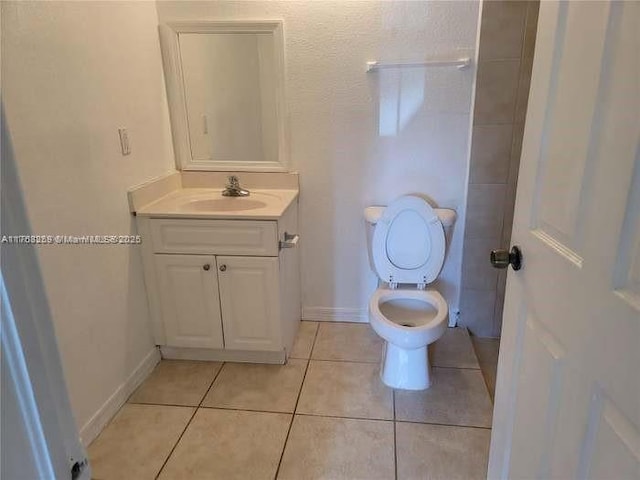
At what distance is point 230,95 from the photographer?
7.45 ft

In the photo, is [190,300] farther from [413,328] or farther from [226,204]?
[413,328]

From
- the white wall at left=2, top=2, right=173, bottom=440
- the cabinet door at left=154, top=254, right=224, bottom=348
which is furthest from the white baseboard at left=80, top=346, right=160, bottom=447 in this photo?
the cabinet door at left=154, top=254, right=224, bottom=348

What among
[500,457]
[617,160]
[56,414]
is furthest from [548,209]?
[56,414]

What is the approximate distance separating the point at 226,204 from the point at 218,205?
0.04 m

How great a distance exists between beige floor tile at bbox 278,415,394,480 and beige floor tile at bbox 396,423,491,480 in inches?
2.1

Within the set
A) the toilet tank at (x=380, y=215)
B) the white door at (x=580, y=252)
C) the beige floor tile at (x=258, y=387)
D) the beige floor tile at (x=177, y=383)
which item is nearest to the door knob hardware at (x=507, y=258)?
the white door at (x=580, y=252)

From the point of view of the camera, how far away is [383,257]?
84.2 inches

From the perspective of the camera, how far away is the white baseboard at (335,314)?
2.60 metres

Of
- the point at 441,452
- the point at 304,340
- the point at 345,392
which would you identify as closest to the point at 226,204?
the point at 304,340

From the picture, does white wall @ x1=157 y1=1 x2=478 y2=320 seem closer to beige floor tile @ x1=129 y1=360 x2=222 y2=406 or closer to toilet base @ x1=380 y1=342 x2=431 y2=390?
toilet base @ x1=380 y1=342 x2=431 y2=390

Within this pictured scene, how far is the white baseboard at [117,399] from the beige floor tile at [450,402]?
122 cm

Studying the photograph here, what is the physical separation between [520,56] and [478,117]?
322 millimetres

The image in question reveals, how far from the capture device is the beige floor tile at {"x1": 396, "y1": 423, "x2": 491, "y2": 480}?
5.01ft

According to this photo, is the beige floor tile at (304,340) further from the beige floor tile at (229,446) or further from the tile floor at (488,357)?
the tile floor at (488,357)
